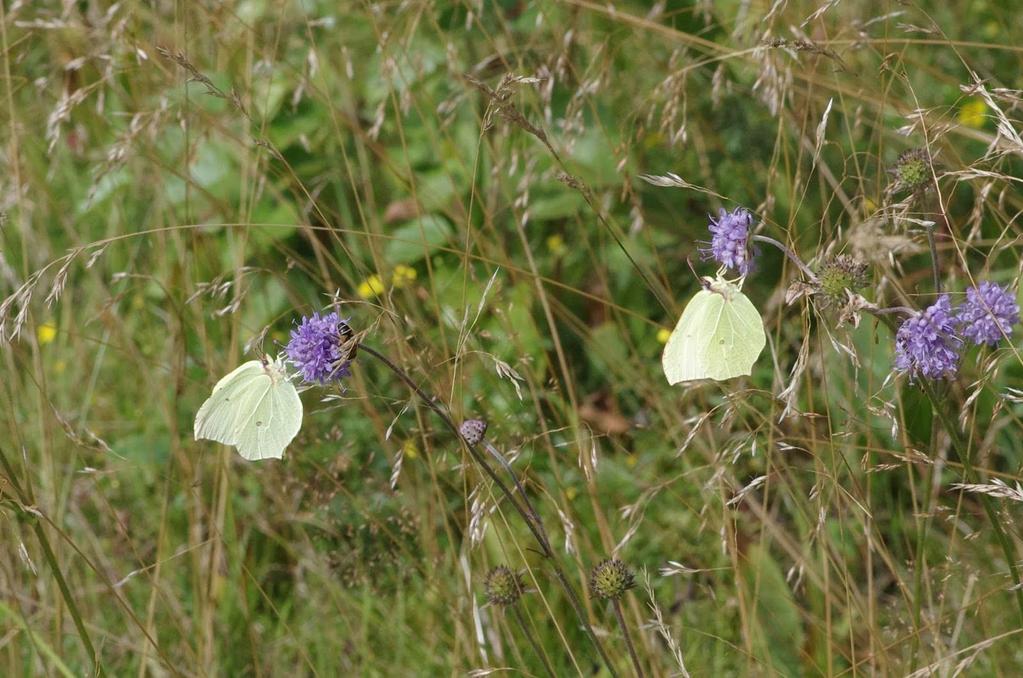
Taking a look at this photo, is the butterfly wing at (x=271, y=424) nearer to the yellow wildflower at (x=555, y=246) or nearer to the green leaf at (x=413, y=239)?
the green leaf at (x=413, y=239)

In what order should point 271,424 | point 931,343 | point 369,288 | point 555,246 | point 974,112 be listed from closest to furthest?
1. point 931,343
2. point 271,424
3. point 369,288
4. point 974,112
5. point 555,246

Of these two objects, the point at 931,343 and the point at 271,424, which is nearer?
the point at 931,343

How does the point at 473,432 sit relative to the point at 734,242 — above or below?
below

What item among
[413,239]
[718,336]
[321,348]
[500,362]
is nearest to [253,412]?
[321,348]

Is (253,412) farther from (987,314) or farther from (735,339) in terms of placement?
(987,314)

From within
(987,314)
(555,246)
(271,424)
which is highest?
(987,314)

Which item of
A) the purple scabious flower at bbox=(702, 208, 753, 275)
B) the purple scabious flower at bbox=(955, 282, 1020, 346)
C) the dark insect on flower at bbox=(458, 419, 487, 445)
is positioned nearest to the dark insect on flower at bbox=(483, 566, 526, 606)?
the dark insect on flower at bbox=(458, 419, 487, 445)

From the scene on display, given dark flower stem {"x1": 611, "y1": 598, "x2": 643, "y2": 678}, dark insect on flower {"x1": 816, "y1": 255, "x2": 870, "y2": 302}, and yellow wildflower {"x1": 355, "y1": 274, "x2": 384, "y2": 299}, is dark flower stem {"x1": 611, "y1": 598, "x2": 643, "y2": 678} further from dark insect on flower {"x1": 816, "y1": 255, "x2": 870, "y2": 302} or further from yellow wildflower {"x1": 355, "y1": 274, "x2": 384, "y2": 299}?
yellow wildflower {"x1": 355, "y1": 274, "x2": 384, "y2": 299}
